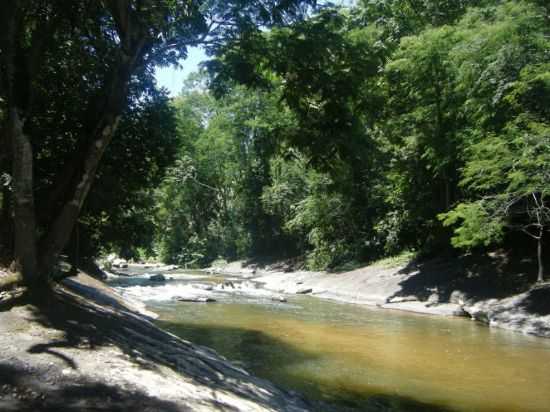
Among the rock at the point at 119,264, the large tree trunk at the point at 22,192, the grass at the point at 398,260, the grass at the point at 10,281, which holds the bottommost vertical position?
the rock at the point at 119,264

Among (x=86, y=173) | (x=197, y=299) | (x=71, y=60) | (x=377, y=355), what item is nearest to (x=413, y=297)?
(x=197, y=299)

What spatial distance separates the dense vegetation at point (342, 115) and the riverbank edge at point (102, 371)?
2.07m

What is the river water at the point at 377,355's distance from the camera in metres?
10.1

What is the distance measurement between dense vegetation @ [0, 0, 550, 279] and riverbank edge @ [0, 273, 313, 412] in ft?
6.79

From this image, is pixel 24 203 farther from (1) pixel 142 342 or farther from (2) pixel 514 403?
(2) pixel 514 403

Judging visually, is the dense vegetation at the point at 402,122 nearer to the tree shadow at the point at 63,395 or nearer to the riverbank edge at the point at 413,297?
the riverbank edge at the point at 413,297

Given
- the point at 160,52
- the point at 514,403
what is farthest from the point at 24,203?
the point at 514,403

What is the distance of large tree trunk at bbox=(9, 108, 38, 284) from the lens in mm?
8258

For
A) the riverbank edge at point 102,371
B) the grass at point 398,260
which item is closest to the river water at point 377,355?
the riverbank edge at point 102,371

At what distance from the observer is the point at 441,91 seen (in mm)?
25219

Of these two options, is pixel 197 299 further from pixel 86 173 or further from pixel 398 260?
pixel 86 173

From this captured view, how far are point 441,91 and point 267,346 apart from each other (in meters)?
16.5

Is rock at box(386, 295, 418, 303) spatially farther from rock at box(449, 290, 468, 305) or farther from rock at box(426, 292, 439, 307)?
rock at box(449, 290, 468, 305)

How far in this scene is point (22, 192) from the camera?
8.30 metres
